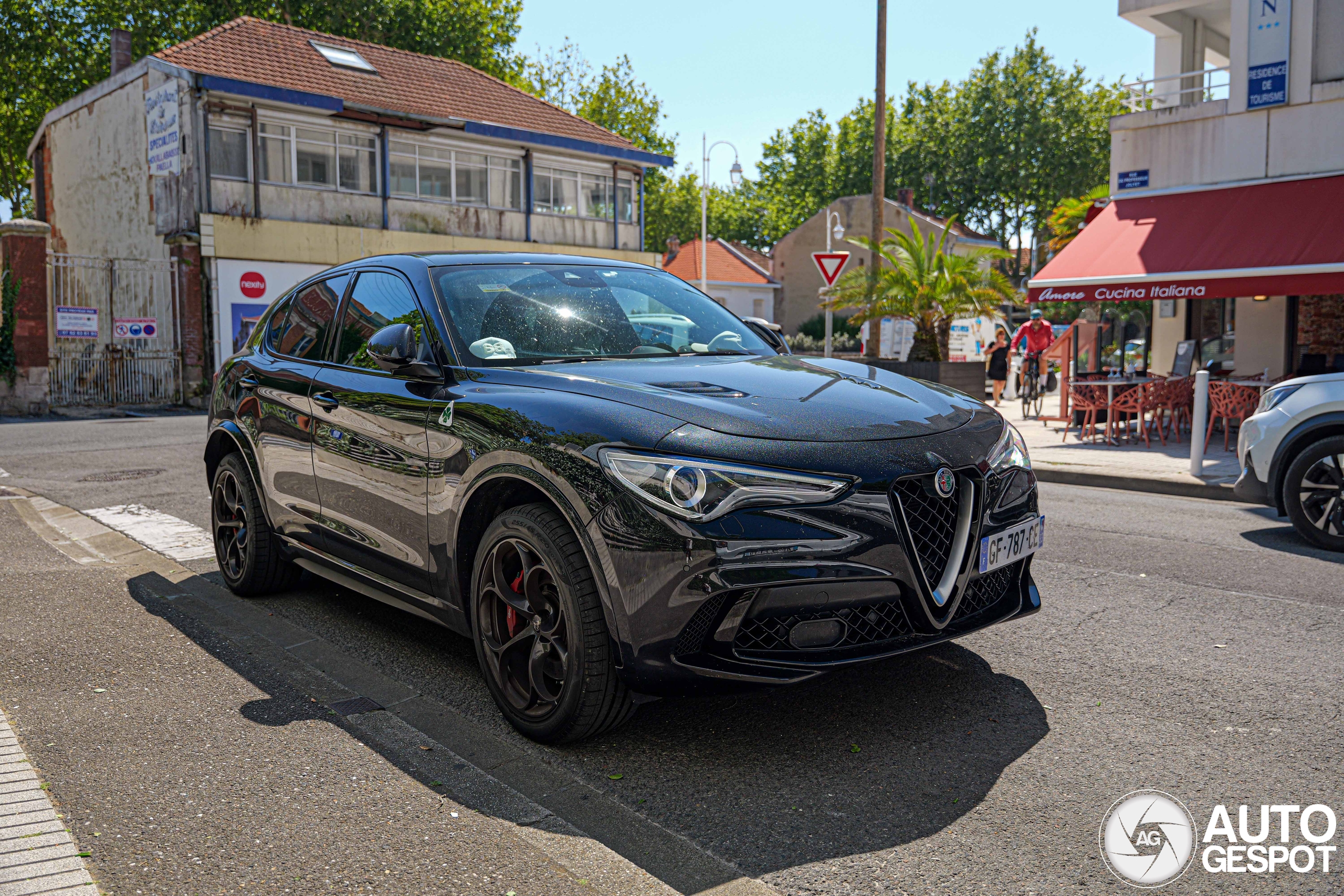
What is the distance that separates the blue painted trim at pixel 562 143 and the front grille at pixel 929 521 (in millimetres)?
29249

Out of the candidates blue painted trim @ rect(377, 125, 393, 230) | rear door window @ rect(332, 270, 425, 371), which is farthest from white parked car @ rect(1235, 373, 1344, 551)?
blue painted trim @ rect(377, 125, 393, 230)

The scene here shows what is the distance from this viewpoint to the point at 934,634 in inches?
135

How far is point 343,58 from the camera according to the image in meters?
30.8

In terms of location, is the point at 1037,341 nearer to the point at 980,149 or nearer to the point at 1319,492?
the point at 1319,492

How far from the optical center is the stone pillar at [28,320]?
68.5 feet

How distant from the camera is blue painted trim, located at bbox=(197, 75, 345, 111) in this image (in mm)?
25422

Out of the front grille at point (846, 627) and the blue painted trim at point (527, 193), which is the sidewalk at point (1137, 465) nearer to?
the front grille at point (846, 627)

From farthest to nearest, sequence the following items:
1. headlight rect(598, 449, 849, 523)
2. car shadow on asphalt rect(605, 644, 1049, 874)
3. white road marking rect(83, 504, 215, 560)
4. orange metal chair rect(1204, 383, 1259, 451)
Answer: orange metal chair rect(1204, 383, 1259, 451)
white road marking rect(83, 504, 215, 560)
headlight rect(598, 449, 849, 523)
car shadow on asphalt rect(605, 644, 1049, 874)

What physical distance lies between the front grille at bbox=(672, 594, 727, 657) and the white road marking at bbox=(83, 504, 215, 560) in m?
4.32

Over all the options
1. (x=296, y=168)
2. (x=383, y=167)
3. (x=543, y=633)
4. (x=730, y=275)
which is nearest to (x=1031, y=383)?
(x=543, y=633)

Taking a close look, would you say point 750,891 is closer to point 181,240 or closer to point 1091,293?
point 1091,293

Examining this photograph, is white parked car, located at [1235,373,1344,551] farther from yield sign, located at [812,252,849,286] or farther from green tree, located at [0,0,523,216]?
green tree, located at [0,0,523,216]

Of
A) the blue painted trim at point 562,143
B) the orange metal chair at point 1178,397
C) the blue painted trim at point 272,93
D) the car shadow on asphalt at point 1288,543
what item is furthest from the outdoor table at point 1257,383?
the blue painted trim at point 562,143

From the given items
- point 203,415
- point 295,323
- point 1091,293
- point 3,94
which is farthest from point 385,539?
point 3,94
